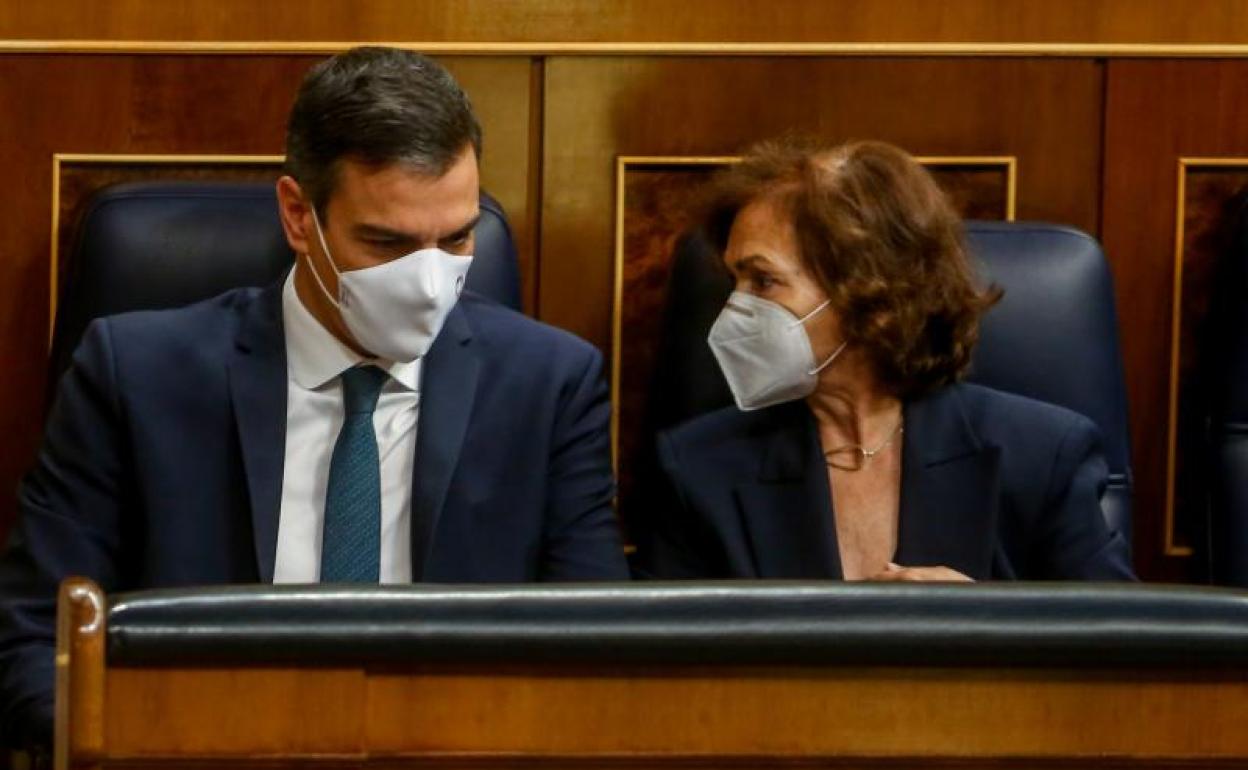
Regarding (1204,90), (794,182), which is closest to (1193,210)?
(1204,90)

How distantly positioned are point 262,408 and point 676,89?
0.73m

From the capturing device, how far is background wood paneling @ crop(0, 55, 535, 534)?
2264 mm

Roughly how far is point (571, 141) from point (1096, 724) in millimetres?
1440

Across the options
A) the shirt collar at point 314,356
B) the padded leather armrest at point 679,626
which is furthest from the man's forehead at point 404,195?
the padded leather armrest at point 679,626

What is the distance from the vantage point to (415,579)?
1.78 metres

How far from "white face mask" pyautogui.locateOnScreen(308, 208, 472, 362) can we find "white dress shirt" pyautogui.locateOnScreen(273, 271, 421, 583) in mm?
52

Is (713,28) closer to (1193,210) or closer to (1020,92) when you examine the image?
(1020,92)

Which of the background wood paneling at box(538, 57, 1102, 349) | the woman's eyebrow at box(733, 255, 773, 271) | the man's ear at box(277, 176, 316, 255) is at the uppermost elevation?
the background wood paneling at box(538, 57, 1102, 349)

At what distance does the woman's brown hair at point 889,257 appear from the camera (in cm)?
198

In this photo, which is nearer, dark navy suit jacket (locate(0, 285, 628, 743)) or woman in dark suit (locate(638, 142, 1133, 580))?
dark navy suit jacket (locate(0, 285, 628, 743))

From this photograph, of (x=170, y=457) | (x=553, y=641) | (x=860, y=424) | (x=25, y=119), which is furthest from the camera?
(x=25, y=119)

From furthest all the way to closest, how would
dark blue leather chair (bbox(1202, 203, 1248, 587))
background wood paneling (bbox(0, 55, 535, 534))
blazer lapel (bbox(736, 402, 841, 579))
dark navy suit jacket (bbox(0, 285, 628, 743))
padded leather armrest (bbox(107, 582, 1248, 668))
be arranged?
background wood paneling (bbox(0, 55, 535, 534))
dark blue leather chair (bbox(1202, 203, 1248, 587))
blazer lapel (bbox(736, 402, 841, 579))
dark navy suit jacket (bbox(0, 285, 628, 743))
padded leather armrest (bbox(107, 582, 1248, 668))

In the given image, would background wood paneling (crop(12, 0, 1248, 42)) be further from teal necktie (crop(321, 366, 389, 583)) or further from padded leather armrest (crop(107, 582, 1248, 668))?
padded leather armrest (crop(107, 582, 1248, 668))

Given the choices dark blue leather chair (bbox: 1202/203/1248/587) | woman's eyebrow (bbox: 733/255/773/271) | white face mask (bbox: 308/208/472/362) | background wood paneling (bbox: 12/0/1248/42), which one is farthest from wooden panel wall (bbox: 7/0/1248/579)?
white face mask (bbox: 308/208/472/362)
